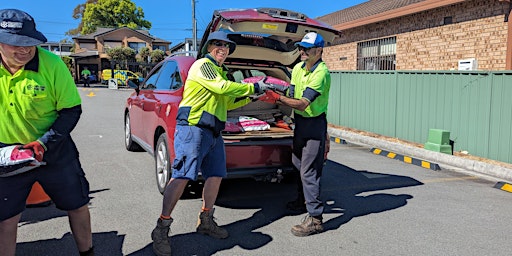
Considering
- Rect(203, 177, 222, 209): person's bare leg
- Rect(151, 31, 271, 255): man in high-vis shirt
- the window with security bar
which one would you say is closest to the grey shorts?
Rect(151, 31, 271, 255): man in high-vis shirt

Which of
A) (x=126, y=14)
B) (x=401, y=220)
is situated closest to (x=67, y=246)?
(x=401, y=220)

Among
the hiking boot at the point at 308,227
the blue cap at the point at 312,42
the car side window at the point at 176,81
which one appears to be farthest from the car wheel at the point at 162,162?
the blue cap at the point at 312,42

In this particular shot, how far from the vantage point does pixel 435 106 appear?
8.26 m

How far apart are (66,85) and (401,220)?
3.48m

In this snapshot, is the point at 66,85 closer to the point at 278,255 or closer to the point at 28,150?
the point at 28,150

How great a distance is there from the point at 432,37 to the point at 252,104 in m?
8.02

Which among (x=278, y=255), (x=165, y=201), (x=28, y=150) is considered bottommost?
(x=278, y=255)

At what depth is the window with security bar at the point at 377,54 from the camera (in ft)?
43.3

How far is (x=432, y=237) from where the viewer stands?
387cm

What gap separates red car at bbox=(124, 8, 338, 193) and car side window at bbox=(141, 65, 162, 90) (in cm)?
12

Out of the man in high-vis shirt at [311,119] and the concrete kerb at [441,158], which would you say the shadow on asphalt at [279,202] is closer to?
the man in high-vis shirt at [311,119]

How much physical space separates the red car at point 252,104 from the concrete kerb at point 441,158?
3.48m

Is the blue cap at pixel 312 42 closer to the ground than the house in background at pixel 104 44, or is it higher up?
closer to the ground

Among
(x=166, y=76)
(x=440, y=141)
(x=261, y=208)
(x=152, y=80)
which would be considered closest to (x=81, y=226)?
(x=261, y=208)
